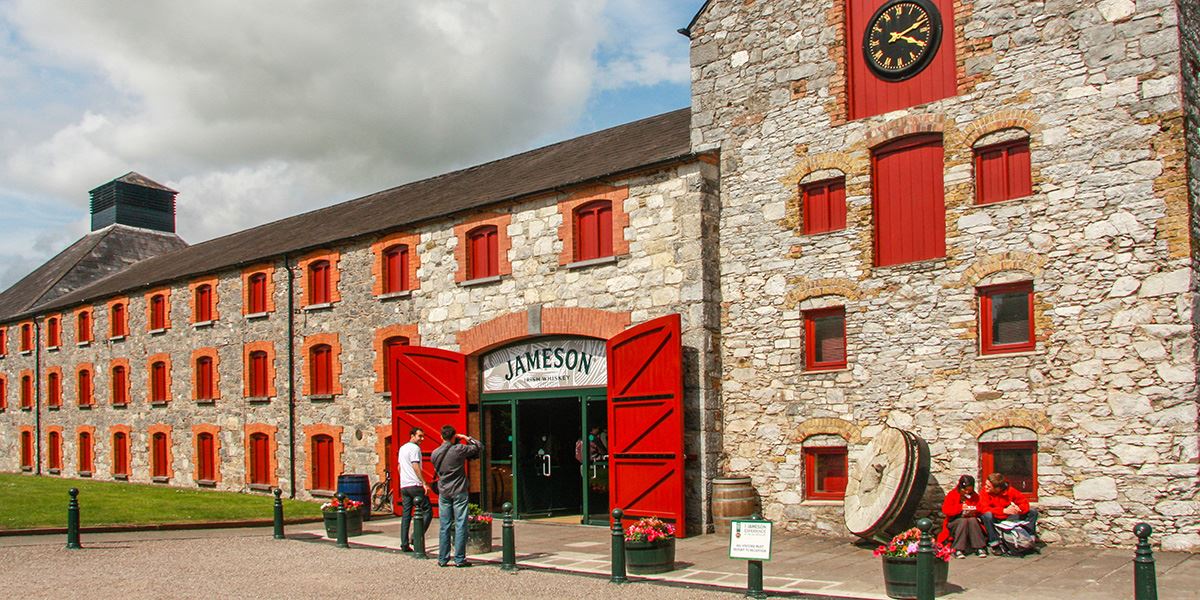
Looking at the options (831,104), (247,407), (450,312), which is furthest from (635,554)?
(247,407)

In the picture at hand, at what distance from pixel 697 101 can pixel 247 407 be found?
49.8 ft

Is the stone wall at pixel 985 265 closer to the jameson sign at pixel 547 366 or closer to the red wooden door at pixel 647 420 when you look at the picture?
the red wooden door at pixel 647 420

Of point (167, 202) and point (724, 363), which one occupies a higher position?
point (167, 202)

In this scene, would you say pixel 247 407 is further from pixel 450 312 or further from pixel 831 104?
pixel 831 104

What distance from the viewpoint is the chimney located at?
46.2 m

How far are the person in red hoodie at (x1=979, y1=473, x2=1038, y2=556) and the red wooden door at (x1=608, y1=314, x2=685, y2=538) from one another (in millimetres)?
4646

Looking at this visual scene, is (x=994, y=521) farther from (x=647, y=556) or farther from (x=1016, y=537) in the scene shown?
(x=647, y=556)

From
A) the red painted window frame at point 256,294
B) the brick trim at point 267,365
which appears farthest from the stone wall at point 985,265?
the red painted window frame at point 256,294

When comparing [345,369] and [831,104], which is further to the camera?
[345,369]

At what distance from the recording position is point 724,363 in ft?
57.4

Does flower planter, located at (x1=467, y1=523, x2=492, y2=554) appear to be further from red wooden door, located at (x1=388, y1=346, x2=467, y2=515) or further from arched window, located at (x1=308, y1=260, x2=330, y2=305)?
arched window, located at (x1=308, y1=260, x2=330, y2=305)

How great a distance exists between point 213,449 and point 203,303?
401 centimetres

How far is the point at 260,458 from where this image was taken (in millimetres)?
26969

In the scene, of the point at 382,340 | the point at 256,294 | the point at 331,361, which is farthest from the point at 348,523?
the point at 256,294
